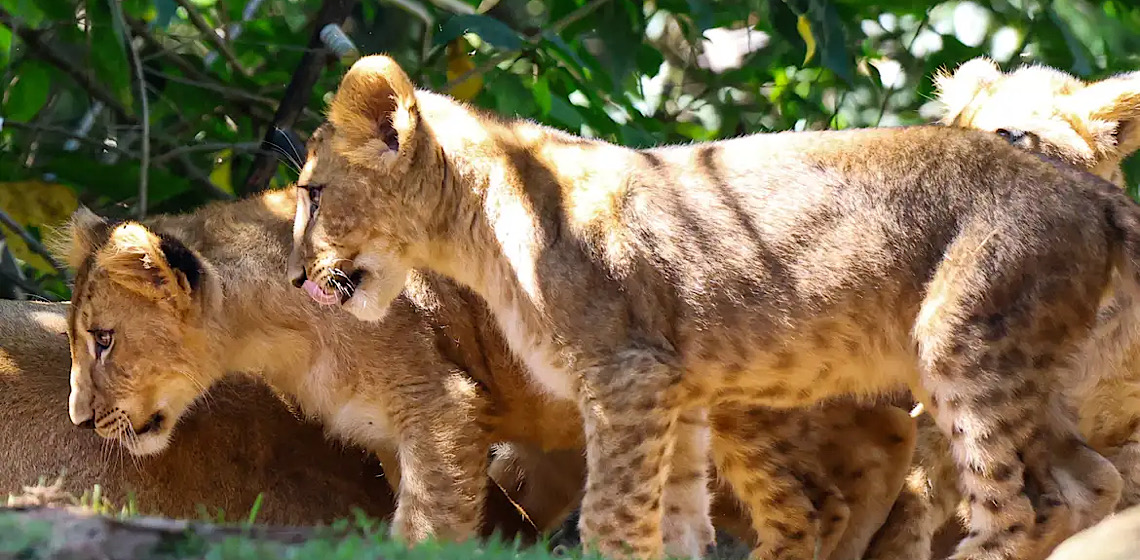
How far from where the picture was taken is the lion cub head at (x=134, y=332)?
547cm

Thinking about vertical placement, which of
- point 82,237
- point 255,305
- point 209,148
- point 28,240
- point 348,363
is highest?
point 82,237

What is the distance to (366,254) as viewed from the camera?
5105 millimetres

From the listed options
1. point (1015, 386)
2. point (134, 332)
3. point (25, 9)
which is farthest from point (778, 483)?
point (25, 9)

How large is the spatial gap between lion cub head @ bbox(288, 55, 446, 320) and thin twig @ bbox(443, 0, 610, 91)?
4.64ft

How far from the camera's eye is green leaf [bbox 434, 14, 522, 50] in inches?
224

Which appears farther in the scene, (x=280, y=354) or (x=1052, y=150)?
(x=1052, y=150)

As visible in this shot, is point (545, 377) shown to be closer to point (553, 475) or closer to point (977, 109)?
point (553, 475)

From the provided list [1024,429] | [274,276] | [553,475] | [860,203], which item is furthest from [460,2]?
[1024,429]

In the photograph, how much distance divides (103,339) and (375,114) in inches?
55.8

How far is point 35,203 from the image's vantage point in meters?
7.33

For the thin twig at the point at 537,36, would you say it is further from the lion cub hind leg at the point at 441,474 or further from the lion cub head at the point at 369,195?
the lion cub hind leg at the point at 441,474

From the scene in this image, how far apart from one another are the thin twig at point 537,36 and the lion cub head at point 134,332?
6.02ft

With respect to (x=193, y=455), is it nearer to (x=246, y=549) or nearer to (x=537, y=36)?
(x=537, y=36)

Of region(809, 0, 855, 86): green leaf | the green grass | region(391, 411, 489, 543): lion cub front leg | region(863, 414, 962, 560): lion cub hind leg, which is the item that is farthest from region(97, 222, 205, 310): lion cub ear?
region(863, 414, 962, 560): lion cub hind leg
